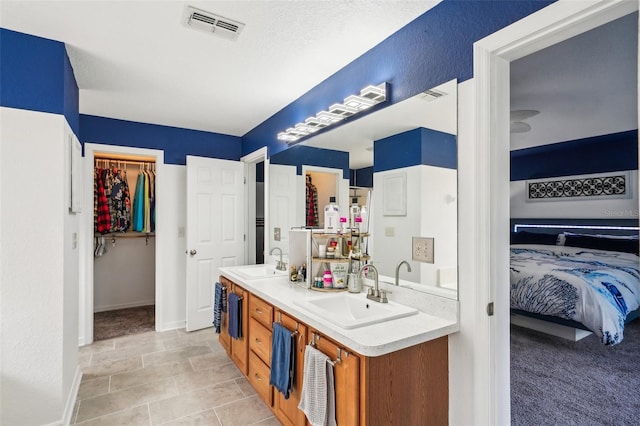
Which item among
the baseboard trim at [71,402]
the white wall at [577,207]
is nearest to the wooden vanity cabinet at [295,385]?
the baseboard trim at [71,402]

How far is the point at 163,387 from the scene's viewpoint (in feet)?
8.41

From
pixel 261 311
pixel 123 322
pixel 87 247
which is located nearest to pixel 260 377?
pixel 261 311

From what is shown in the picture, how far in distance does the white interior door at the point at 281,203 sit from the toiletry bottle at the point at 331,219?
45 cm

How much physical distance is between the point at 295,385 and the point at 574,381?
7.46 ft

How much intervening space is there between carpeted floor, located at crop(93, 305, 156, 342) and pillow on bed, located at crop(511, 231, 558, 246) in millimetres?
5824

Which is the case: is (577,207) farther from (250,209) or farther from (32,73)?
(32,73)

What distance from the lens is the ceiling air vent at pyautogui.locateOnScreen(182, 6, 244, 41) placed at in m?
1.82

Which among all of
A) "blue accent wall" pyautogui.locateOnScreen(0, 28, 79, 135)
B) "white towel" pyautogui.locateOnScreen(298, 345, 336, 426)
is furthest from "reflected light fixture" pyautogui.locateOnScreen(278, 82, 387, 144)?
"blue accent wall" pyautogui.locateOnScreen(0, 28, 79, 135)

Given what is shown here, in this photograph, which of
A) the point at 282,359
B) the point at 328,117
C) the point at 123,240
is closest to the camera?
the point at 282,359

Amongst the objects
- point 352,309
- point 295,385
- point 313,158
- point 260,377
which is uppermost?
point 313,158

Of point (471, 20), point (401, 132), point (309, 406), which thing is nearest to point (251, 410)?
point (309, 406)

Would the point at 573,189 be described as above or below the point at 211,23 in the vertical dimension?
below

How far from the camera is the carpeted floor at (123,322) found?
3.75m

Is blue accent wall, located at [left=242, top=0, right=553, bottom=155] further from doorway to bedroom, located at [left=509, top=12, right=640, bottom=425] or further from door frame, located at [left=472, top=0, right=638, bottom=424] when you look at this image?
doorway to bedroom, located at [left=509, top=12, right=640, bottom=425]
